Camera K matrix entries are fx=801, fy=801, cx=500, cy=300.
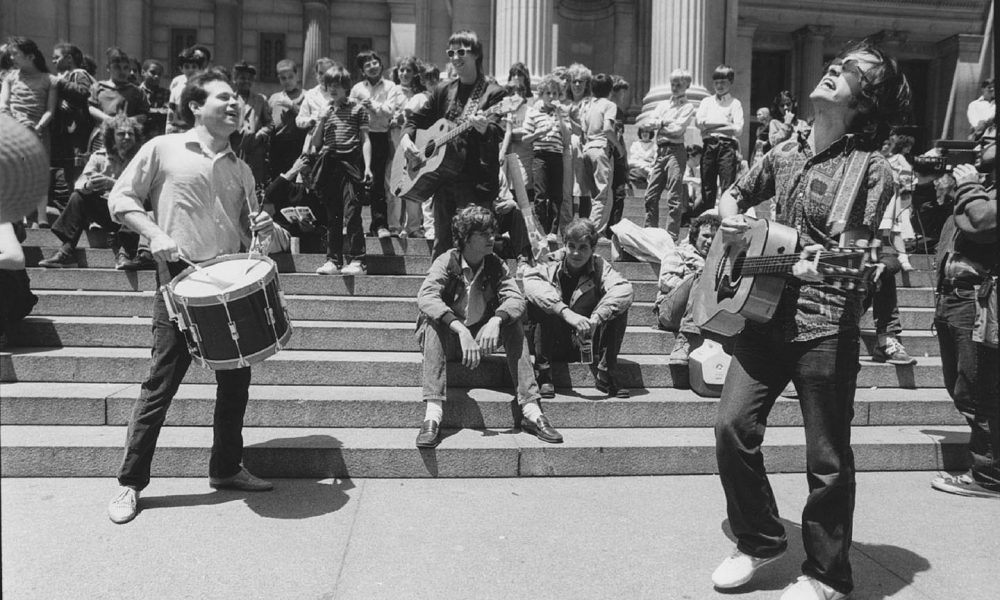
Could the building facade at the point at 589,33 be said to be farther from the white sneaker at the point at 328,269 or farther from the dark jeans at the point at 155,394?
the dark jeans at the point at 155,394

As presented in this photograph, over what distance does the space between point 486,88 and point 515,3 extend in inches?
346

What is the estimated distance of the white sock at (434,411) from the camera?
534 centimetres

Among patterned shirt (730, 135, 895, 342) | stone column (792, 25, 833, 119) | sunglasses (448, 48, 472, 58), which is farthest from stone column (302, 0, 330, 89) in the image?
patterned shirt (730, 135, 895, 342)

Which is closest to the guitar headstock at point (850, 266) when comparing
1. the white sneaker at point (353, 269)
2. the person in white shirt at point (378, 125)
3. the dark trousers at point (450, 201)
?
the dark trousers at point (450, 201)

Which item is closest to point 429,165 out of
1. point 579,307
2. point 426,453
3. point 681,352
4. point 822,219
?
point 579,307

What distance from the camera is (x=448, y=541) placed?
13.6 ft

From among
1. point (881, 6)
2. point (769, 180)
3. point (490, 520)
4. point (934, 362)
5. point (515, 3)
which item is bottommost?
point (490, 520)

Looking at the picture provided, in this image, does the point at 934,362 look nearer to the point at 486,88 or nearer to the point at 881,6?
the point at 486,88

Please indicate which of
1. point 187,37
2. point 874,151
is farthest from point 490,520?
point 187,37

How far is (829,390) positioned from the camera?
3381 mm

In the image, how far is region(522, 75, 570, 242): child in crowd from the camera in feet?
29.1

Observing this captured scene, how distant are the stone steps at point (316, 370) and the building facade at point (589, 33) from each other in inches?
361

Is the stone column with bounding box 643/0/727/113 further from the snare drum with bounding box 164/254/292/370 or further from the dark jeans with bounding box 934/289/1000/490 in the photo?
the snare drum with bounding box 164/254/292/370

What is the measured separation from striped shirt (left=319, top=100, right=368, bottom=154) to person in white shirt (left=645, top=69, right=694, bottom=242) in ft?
13.5
